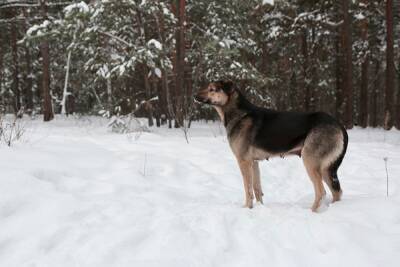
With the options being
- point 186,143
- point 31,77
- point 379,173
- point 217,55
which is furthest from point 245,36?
point 31,77

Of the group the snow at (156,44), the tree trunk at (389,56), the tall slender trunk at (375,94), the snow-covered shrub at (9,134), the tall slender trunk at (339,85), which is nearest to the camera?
the snow-covered shrub at (9,134)

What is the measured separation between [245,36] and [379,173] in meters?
11.3

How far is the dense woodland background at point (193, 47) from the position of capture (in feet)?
42.8

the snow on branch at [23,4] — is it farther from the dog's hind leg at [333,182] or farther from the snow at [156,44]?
the dog's hind leg at [333,182]

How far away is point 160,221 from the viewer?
4195 mm

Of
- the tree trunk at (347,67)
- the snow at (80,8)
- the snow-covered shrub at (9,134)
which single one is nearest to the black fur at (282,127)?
the snow-covered shrub at (9,134)

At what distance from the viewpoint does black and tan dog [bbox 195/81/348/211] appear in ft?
15.8

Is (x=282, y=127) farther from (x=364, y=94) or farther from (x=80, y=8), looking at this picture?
(x=364, y=94)

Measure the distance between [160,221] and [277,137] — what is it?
199 cm

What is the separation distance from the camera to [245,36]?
1738cm

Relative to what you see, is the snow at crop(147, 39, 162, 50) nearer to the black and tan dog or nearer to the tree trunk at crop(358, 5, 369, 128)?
the black and tan dog

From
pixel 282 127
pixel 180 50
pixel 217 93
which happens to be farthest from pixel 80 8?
pixel 282 127

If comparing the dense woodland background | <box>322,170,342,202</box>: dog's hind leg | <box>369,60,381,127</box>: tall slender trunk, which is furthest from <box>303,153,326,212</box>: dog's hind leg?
<box>369,60,381,127</box>: tall slender trunk

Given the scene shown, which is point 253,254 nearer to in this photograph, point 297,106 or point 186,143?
point 186,143
